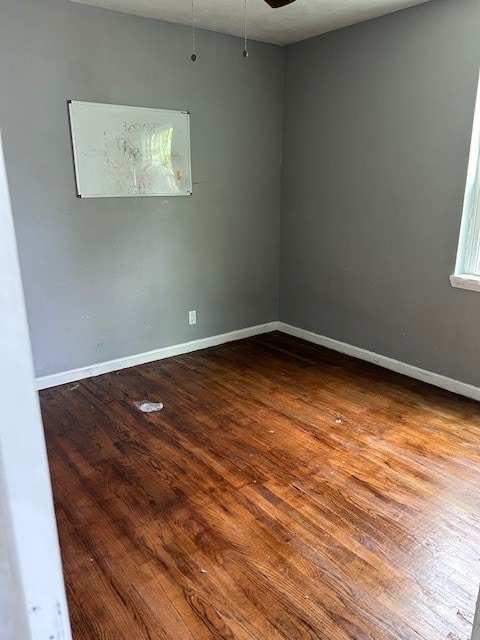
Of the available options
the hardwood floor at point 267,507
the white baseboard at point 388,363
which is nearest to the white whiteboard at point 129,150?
the hardwood floor at point 267,507

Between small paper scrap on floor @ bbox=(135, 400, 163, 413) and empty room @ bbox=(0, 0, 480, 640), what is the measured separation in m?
0.03

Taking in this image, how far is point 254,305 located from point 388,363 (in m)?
1.34

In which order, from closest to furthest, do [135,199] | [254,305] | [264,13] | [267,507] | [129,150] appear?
[267,507]
[264,13]
[129,150]
[135,199]
[254,305]

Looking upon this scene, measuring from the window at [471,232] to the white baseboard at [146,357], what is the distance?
185 cm

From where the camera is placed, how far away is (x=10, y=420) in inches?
22.0

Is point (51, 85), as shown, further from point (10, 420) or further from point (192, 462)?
point (10, 420)

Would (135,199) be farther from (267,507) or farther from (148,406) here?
(267,507)

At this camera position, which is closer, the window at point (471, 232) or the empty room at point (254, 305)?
the empty room at point (254, 305)

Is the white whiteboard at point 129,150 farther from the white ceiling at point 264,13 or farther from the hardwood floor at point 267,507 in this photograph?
the hardwood floor at point 267,507

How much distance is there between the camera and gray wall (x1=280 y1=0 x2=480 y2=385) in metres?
2.92

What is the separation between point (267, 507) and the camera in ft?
6.69

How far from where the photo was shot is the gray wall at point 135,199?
2885mm

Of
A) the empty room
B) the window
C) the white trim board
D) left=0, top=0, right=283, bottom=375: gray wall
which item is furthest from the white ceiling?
the white trim board

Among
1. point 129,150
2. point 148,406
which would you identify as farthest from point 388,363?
point 129,150
